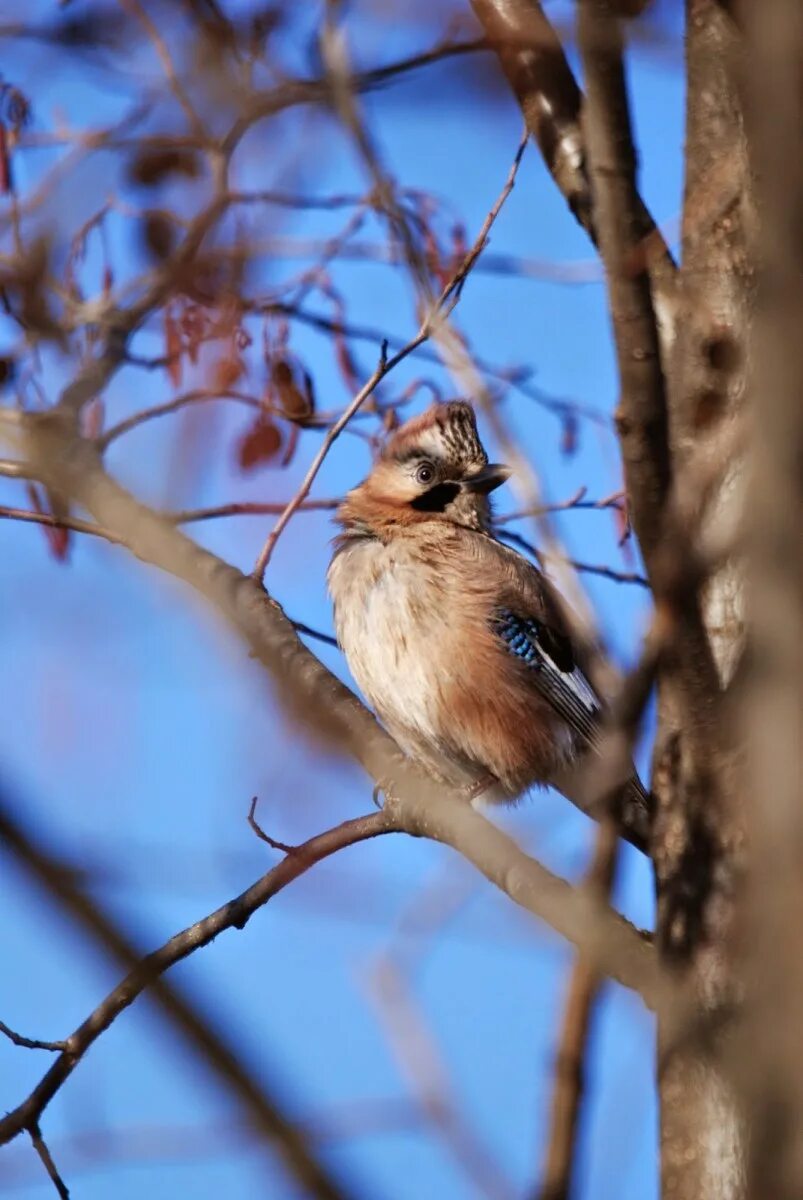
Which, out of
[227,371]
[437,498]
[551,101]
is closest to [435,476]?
[437,498]

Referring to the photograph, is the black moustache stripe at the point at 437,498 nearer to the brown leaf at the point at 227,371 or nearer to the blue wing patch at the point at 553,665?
the blue wing patch at the point at 553,665

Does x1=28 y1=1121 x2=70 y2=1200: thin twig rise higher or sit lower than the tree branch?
lower

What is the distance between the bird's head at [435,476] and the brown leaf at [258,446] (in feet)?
3.35

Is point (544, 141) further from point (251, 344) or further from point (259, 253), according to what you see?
point (251, 344)

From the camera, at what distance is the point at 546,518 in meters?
2.96

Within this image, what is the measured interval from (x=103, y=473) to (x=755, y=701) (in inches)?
119

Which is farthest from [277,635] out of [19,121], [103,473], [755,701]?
[755,701]

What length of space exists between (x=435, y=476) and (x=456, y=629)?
2.82ft

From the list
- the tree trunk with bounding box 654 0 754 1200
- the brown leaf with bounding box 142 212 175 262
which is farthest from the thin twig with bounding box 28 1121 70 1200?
the brown leaf with bounding box 142 212 175 262

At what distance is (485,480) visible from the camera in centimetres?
667

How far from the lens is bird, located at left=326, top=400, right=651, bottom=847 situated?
6.16 m

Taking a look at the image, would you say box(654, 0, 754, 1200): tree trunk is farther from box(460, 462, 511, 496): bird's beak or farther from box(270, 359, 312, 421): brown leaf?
box(460, 462, 511, 496): bird's beak

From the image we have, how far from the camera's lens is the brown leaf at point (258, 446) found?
223 inches

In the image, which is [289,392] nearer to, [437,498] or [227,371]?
[227,371]
